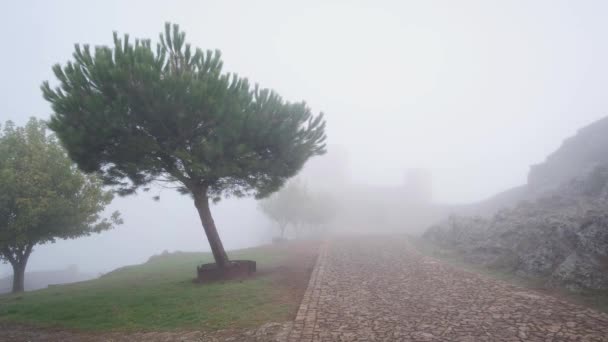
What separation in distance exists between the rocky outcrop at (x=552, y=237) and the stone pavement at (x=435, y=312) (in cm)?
Answer: 203

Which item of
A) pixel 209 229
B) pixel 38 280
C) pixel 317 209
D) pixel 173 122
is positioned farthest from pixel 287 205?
pixel 38 280

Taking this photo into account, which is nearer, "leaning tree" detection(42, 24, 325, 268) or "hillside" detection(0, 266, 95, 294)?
"leaning tree" detection(42, 24, 325, 268)

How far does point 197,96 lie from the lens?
→ 11.5 m

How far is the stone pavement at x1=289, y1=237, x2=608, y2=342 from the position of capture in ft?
21.1

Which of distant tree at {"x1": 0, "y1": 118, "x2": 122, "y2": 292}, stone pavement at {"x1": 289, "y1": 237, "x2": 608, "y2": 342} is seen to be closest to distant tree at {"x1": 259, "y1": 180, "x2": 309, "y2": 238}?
distant tree at {"x1": 0, "y1": 118, "x2": 122, "y2": 292}

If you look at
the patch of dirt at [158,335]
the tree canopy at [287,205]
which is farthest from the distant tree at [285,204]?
the patch of dirt at [158,335]

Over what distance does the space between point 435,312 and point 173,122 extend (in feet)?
37.8

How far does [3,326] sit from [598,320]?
16.6m

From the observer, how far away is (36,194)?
52.3ft

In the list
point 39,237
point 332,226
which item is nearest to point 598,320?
point 39,237

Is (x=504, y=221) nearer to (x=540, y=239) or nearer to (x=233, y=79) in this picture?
(x=540, y=239)

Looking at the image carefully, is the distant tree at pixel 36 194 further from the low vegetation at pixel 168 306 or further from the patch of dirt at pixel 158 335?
the patch of dirt at pixel 158 335

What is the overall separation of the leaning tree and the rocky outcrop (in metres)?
10.9

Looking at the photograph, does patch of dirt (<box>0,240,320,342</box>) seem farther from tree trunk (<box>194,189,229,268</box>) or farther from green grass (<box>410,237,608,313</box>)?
green grass (<box>410,237,608,313</box>)
